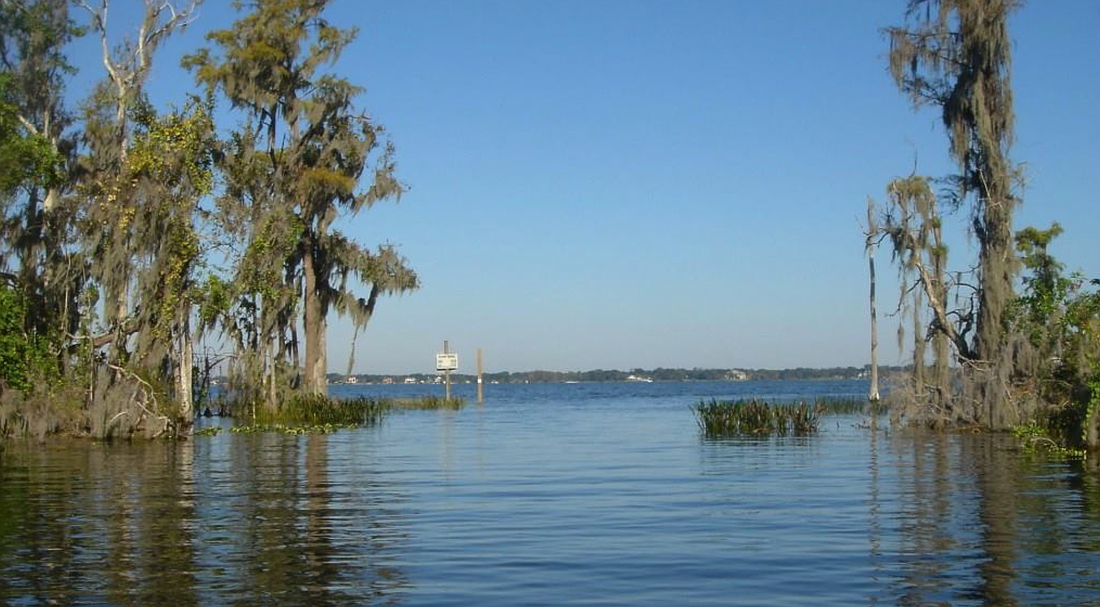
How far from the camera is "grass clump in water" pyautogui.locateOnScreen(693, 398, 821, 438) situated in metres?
28.1

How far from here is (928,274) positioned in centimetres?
3097

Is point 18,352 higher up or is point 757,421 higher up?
point 18,352

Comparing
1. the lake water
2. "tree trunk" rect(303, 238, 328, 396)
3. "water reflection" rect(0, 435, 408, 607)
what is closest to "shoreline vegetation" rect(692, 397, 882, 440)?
the lake water

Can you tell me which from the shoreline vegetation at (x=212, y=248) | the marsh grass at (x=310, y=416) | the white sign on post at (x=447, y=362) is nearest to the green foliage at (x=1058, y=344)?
the shoreline vegetation at (x=212, y=248)

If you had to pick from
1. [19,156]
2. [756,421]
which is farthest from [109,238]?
[756,421]

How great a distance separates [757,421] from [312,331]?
Answer: 1537 centimetres

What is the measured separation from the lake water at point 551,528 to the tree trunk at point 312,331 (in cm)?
1453

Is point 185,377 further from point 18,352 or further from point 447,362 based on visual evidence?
point 447,362

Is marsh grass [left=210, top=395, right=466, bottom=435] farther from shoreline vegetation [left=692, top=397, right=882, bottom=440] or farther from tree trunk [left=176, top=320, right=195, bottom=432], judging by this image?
shoreline vegetation [left=692, top=397, right=882, bottom=440]

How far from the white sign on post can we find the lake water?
30141 mm

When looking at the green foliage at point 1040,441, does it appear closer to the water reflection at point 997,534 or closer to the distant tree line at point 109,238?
the water reflection at point 997,534

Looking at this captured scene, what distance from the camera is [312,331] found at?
1501 inches

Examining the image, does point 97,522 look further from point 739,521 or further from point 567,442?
point 567,442

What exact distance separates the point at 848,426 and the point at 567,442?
26.6 ft
